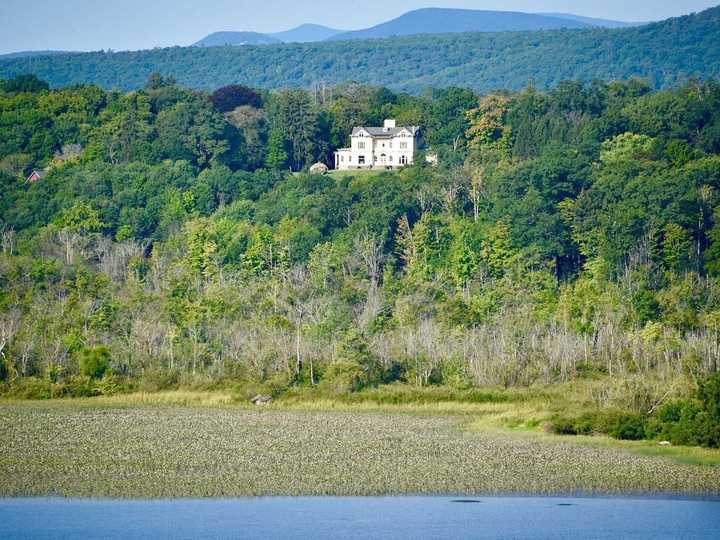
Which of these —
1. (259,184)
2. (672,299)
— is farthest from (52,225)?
(672,299)

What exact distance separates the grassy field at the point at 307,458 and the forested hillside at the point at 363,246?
15.6ft

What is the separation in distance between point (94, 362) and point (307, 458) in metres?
20.1

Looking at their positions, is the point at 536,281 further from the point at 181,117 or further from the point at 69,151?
the point at 69,151

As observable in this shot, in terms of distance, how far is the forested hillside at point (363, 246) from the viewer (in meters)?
57.7

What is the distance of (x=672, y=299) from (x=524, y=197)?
19738 millimetres

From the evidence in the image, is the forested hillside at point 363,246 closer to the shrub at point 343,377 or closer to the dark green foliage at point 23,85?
the shrub at point 343,377

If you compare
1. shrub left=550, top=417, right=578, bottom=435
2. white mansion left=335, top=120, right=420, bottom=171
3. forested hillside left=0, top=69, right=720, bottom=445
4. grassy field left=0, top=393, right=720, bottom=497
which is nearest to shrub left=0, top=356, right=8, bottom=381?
forested hillside left=0, top=69, right=720, bottom=445

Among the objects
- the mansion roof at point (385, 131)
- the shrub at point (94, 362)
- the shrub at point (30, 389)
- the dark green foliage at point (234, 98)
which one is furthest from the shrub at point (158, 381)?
the dark green foliage at point (234, 98)

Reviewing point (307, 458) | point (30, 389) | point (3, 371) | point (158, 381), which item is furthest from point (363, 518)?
point (3, 371)

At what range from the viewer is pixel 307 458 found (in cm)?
3994

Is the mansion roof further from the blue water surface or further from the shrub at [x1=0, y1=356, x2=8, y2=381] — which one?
the blue water surface

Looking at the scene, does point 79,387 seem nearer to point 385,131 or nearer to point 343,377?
point 343,377

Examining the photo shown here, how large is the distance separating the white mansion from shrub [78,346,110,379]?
5235cm

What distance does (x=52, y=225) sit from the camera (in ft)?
299
